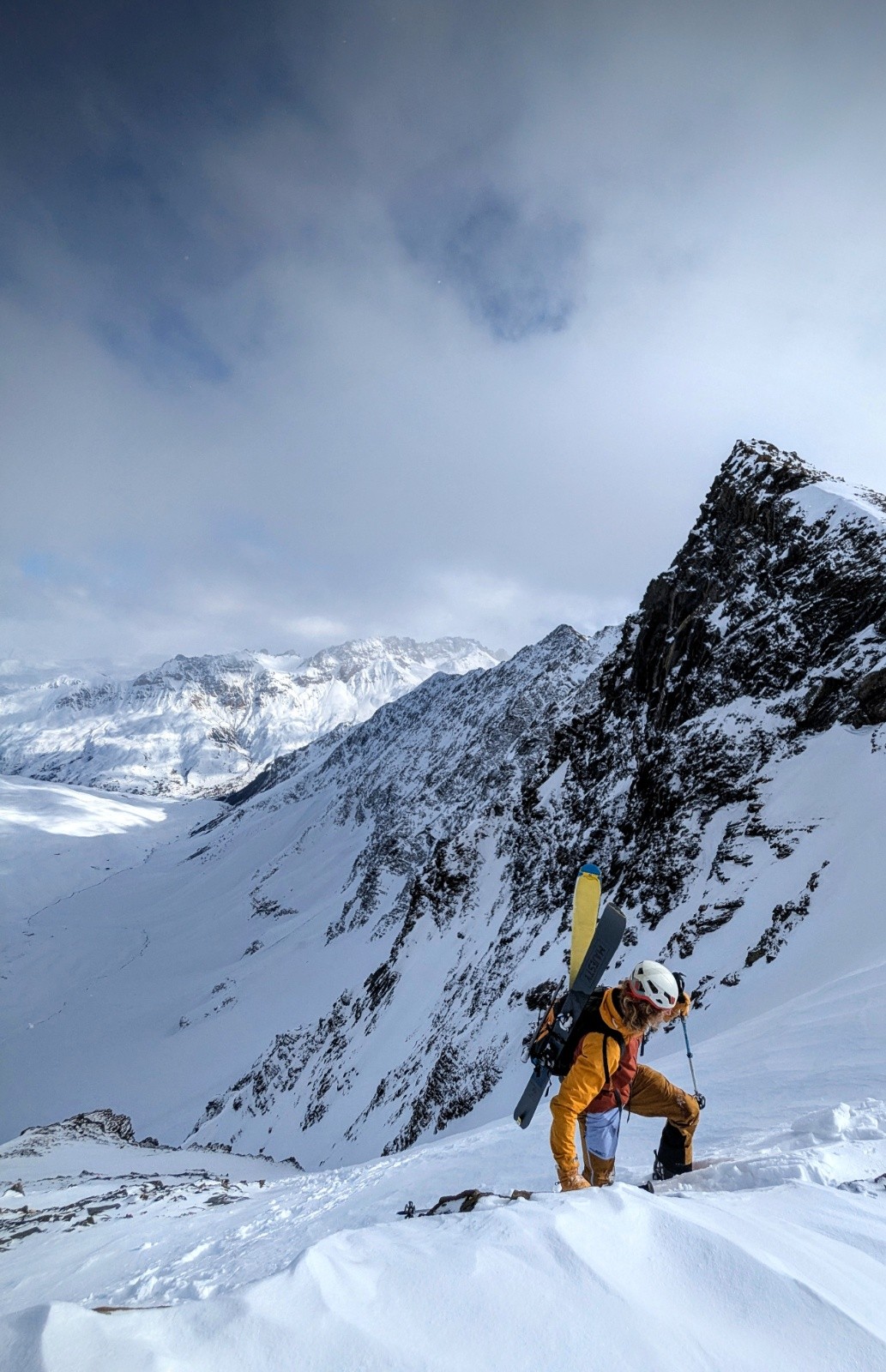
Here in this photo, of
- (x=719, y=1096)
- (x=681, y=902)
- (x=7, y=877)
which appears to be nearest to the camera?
(x=719, y=1096)

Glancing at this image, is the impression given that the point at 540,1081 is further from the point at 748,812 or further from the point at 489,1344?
the point at 748,812

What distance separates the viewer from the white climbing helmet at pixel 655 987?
5344mm

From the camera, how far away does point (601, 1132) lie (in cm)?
563

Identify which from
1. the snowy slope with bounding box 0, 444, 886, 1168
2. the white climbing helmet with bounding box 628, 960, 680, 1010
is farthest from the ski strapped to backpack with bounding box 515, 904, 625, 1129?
the snowy slope with bounding box 0, 444, 886, 1168

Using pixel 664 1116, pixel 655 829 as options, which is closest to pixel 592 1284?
pixel 664 1116

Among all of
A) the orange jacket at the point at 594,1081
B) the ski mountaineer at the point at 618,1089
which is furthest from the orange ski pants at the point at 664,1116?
the orange jacket at the point at 594,1081

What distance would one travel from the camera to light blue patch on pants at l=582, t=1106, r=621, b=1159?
559cm

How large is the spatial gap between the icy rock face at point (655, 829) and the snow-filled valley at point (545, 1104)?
14 centimetres

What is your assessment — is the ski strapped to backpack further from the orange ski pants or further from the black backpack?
the orange ski pants

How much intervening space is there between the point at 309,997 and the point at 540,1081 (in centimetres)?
5514

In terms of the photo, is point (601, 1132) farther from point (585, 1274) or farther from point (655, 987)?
point (585, 1274)

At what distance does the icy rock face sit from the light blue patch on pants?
1067 centimetres

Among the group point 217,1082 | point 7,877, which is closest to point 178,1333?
point 217,1082

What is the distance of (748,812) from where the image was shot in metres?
19.6
